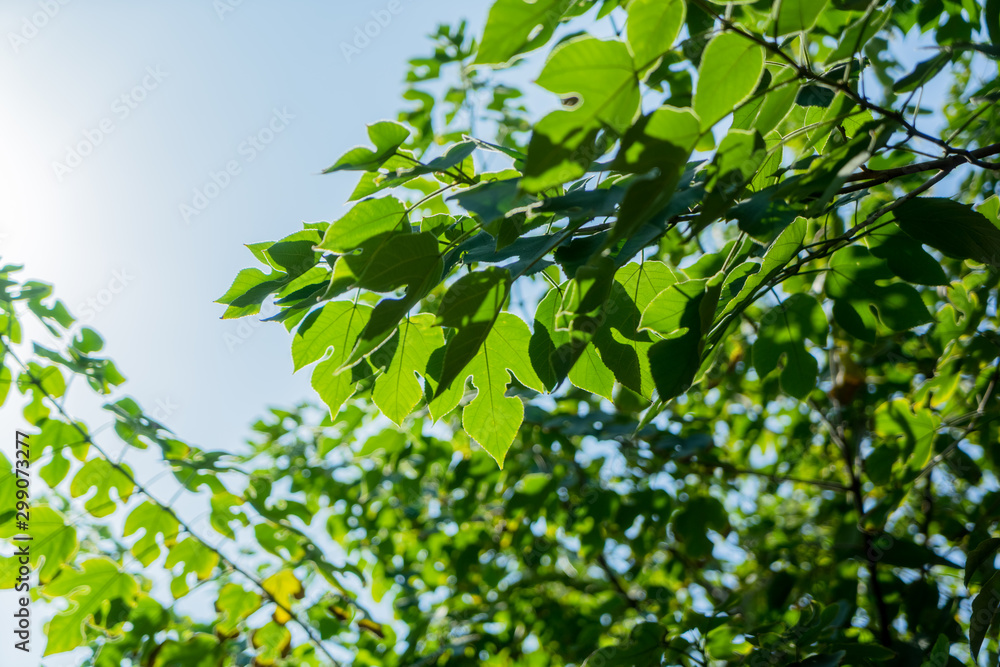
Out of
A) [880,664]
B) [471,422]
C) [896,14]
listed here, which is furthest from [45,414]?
[896,14]

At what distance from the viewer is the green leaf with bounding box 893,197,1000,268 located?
1.05 meters

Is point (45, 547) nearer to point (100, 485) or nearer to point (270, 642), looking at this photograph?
point (100, 485)

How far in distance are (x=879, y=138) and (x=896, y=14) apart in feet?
5.73

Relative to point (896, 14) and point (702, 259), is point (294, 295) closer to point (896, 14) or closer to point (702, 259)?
point (702, 259)

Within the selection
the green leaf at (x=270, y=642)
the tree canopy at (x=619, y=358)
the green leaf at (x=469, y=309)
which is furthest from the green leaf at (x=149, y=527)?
the green leaf at (x=469, y=309)

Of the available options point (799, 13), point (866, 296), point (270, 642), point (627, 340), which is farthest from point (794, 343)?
point (270, 642)

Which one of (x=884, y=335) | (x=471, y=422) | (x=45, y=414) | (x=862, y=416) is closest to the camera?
(x=471, y=422)

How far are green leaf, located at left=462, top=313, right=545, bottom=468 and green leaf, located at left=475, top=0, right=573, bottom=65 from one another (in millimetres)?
487

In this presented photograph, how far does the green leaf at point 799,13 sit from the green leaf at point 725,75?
0.11 meters

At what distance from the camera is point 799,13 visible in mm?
876

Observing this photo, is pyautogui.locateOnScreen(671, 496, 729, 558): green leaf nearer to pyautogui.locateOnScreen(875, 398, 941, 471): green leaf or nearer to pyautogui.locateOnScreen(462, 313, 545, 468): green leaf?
pyautogui.locateOnScreen(875, 398, 941, 471): green leaf

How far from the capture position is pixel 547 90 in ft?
2.51

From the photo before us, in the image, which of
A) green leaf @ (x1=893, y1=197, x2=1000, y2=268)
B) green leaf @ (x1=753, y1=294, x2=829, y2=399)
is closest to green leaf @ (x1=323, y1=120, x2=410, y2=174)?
green leaf @ (x1=893, y1=197, x2=1000, y2=268)

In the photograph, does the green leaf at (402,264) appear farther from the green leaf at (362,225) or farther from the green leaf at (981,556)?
the green leaf at (981,556)
